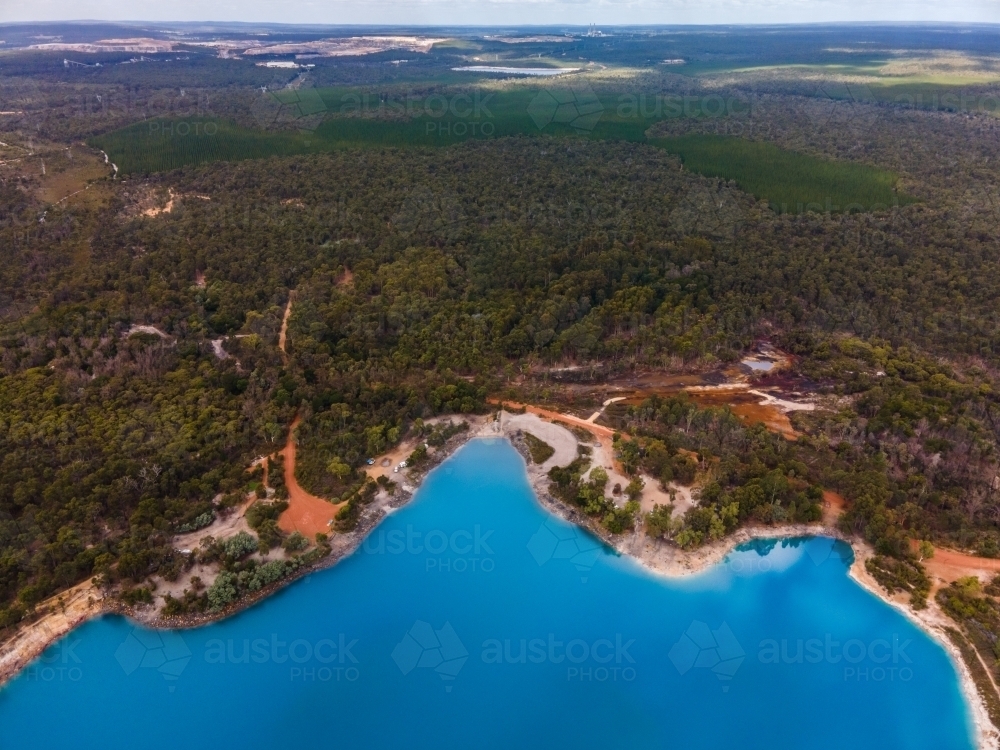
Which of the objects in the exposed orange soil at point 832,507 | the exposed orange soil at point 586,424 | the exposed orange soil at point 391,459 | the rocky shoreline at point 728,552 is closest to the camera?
the rocky shoreline at point 728,552

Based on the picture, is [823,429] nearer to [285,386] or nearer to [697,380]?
[697,380]

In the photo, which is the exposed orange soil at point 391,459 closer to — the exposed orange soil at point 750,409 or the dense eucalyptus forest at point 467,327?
the dense eucalyptus forest at point 467,327

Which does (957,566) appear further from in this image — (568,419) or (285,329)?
(285,329)

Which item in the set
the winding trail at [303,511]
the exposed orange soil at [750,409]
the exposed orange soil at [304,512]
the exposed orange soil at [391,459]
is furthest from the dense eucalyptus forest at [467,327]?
the exposed orange soil at [304,512]

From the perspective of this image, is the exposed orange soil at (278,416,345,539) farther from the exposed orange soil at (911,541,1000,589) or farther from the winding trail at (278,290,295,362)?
the exposed orange soil at (911,541,1000,589)

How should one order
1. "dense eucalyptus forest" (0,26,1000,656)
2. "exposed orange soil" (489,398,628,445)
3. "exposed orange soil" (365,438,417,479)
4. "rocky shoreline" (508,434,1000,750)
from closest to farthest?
"rocky shoreline" (508,434,1000,750), "dense eucalyptus forest" (0,26,1000,656), "exposed orange soil" (365,438,417,479), "exposed orange soil" (489,398,628,445)

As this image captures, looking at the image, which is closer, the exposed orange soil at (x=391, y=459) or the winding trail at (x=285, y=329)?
the exposed orange soil at (x=391, y=459)

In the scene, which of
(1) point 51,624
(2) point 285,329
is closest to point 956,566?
(1) point 51,624

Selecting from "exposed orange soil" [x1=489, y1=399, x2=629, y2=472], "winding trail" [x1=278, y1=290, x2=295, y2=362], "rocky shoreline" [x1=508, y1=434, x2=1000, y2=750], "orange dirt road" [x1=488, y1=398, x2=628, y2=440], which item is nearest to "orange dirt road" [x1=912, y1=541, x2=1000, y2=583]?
"rocky shoreline" [x1=508, y1=434, x2=1000, y2=750]
